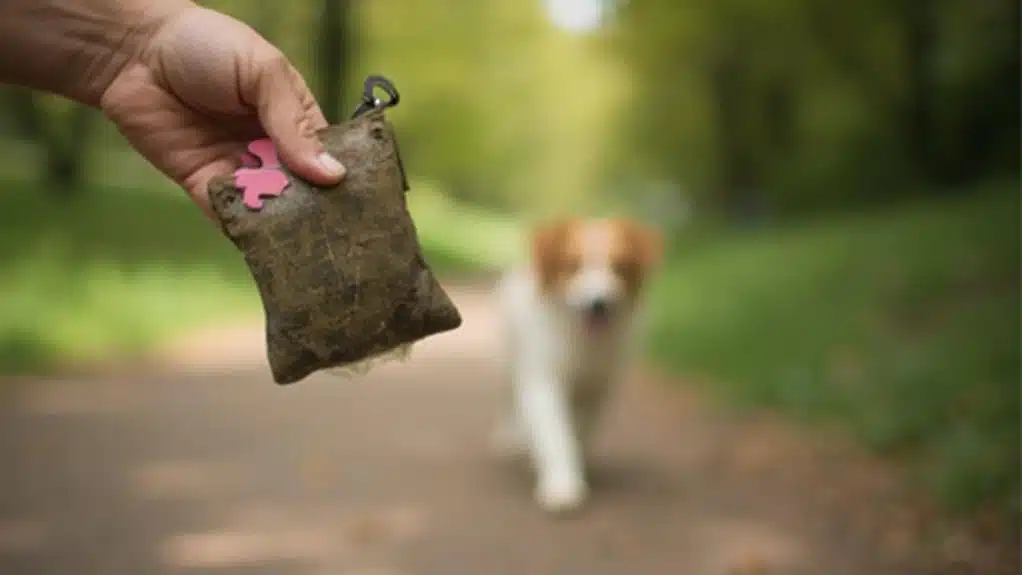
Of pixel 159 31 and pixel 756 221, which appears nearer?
pixel 159 31

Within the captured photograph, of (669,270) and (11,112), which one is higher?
(11,112)

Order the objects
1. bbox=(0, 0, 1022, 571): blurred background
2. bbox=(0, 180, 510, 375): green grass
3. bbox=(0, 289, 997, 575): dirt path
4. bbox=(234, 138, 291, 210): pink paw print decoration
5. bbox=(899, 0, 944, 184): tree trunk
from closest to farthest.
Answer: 1. bbox=(234, 138, 291, 210): pink paw print decoration
2. bbox=(0, 289, 997, 575): dirt path
3. bbox=(0, 0, 1022, 571): blurred background
4. bbox=(0, 180, 510, 375): green grass
5. bbox=(899, 0, 944, 184): tree trunk

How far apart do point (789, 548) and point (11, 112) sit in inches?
665

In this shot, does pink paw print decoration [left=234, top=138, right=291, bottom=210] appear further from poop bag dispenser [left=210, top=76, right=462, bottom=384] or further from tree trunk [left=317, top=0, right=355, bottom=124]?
tree trunk [left=317, top=0, right=355, bottom=124]

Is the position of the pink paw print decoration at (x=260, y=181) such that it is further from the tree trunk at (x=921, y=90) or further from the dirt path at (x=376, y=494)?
the tree trunk at (x=921, y=90)

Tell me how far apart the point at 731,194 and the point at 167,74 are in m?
22.6

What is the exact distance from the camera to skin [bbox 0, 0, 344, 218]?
2.33 m

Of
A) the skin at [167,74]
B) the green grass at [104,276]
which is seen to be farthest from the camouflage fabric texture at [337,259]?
the green grass at [104,276]

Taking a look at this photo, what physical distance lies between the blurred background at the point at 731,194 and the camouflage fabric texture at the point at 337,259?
2.93 meters

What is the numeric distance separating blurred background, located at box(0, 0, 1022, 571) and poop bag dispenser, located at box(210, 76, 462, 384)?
293 cm

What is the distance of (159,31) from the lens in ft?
8.21

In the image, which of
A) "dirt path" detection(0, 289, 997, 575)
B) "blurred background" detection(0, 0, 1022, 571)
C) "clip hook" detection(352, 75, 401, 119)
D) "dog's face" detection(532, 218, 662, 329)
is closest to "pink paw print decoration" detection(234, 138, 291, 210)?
"clip hook" detection(352, 75, 401, 119)

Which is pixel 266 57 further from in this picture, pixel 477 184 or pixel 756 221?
pixel 477 184

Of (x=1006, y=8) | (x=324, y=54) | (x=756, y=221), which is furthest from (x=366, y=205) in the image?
(x=756, y=221)
